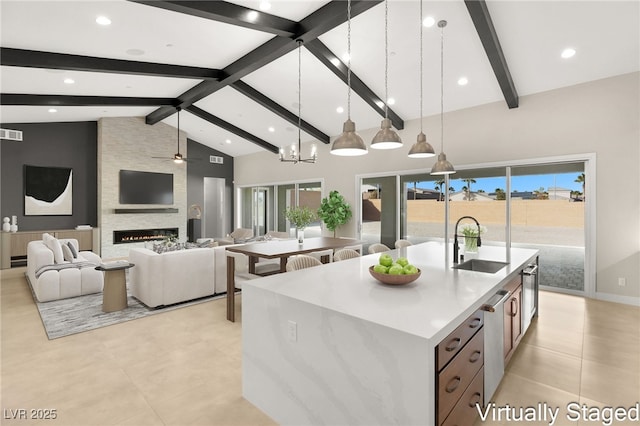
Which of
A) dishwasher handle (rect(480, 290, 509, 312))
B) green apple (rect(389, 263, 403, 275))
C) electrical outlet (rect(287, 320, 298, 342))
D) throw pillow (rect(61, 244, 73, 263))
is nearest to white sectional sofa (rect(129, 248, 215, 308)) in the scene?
throw pillow (rect(61, 244, 73, 263))

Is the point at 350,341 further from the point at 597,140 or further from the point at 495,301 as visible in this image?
the point at 597,140

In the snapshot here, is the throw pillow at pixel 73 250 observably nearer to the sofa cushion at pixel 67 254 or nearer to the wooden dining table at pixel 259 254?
the sofa cushion at pixel 67 254

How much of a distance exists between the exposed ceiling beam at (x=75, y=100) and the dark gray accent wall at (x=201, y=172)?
2.97m

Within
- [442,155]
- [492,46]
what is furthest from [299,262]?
[492,46]

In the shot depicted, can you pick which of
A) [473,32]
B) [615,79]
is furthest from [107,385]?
[615,79]

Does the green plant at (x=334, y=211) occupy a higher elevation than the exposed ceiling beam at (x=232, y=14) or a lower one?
lower

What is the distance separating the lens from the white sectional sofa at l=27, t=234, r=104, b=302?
4.64 meters

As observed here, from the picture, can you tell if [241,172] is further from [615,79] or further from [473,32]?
[615,79]

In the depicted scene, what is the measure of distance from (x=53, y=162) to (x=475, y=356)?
1001 cm

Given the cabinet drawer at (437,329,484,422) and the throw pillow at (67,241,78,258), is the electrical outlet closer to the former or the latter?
the cabinet drawer at (437,329,484,422)

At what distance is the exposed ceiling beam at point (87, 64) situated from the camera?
423 centimetres

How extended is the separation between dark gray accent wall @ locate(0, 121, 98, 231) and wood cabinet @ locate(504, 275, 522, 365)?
988 cm

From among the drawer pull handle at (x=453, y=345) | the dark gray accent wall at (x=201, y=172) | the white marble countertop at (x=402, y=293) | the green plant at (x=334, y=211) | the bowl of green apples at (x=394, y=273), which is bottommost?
the drawer pull handle at (x=453, y=345)

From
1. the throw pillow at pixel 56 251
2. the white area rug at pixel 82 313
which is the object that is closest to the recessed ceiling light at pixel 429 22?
the white area rug at pixel 82 313
